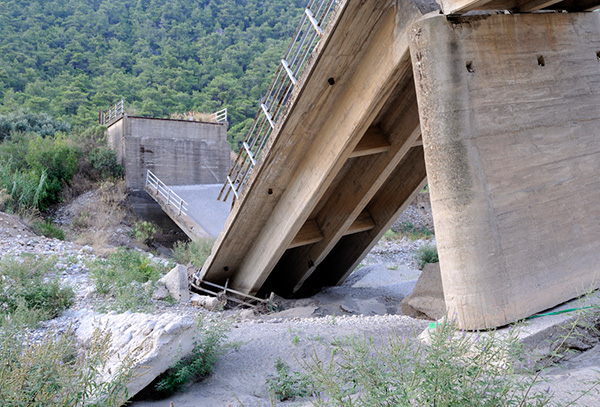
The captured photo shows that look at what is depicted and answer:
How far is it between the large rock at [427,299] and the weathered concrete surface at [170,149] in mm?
17936

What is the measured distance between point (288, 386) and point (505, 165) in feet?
8.90

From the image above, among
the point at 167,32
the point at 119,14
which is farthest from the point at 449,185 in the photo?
the point at 119,14

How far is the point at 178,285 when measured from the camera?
8.04 metres

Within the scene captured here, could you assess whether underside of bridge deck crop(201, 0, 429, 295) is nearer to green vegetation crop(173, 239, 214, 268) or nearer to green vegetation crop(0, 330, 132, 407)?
green vegetation crop(173, 239, 214, 268)

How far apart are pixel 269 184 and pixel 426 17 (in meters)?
3.32

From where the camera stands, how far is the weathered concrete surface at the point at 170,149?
22.3m

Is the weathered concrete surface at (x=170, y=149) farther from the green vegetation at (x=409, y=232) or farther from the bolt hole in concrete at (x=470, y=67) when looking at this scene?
the bolt hole in concrete at (x=470, y=67)

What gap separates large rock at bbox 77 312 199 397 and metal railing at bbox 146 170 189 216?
1410cm

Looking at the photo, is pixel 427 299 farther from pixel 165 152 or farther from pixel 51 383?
→ pixel 165 152

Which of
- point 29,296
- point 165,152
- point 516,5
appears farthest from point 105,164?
point 516,5

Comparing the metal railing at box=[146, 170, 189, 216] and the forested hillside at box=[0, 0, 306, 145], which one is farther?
the forested hillside at box=[0, 0, 306, 145]

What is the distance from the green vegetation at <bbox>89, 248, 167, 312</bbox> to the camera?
6.05 m

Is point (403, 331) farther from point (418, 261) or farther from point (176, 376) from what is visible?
point (418, 261)

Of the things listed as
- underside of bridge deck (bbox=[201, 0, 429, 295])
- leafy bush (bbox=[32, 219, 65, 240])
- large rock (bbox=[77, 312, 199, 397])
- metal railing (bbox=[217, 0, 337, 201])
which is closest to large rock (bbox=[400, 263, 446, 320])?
underside of bridge deck (bbox=[201, 0, 429, 295])
